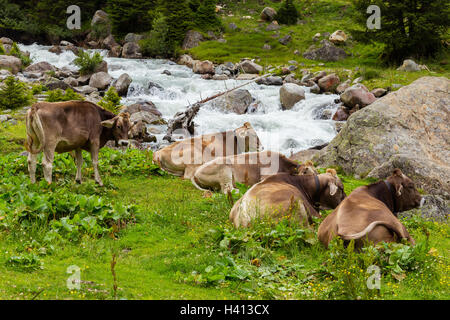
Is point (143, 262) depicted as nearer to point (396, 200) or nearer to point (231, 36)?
point (396, 200)

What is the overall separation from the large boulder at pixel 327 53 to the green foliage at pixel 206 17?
16037mm

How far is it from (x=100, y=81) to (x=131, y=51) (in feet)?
64.0

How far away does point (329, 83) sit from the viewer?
34844 millimetres

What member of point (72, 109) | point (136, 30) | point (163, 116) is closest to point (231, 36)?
point (136, 30)

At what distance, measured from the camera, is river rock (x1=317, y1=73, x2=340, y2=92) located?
113 ft

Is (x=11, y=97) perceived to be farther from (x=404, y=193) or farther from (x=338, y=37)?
(x=338, y=37)

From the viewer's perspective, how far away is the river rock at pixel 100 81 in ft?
114

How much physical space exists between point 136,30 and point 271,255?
59345 millimetres

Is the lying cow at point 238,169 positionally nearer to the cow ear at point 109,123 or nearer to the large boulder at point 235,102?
the cow ear at point 109,123

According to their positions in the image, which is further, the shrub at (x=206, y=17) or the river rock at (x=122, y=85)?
the shrub at (x=206, y=17)

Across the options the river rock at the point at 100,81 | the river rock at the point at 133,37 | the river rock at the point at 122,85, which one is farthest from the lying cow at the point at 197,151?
the river rock at the point at 133,37

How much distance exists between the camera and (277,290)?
6047 mm
